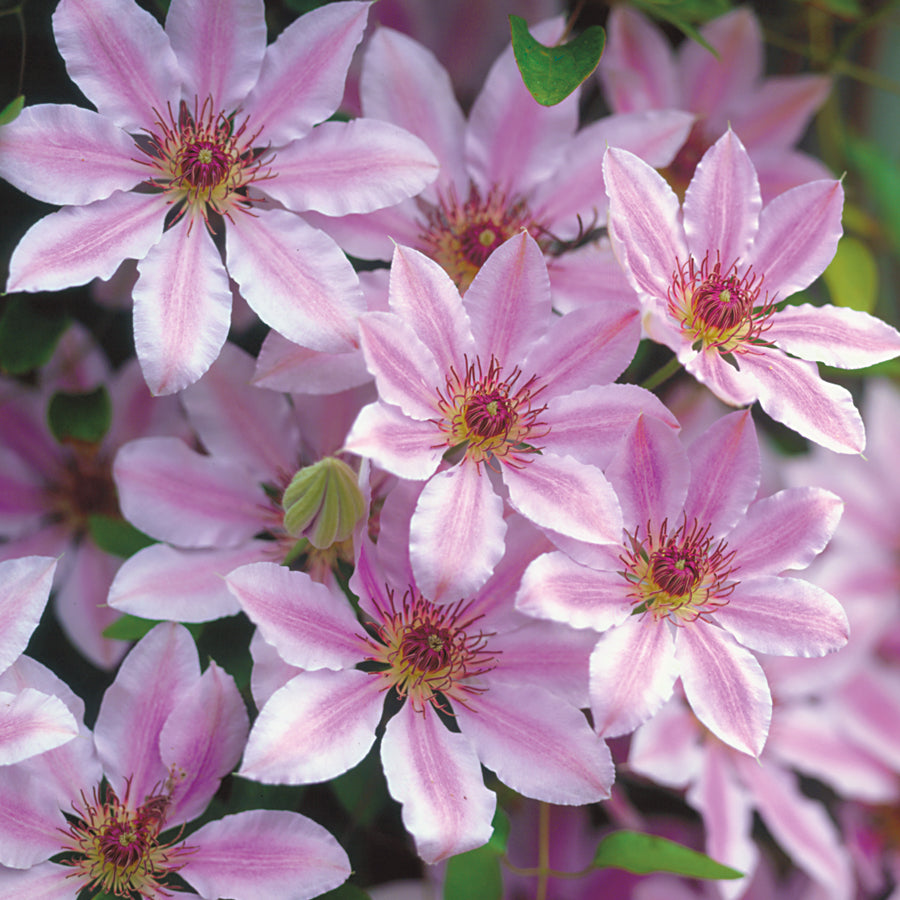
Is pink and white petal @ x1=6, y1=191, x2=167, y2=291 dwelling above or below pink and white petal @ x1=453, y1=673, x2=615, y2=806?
above

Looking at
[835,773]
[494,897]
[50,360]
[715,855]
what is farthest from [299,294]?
[835,773]

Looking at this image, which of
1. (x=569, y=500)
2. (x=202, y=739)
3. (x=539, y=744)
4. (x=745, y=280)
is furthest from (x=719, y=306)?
(x=202, y=739)

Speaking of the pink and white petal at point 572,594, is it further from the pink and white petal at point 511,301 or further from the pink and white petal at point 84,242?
the pink and white petal at point 84,242

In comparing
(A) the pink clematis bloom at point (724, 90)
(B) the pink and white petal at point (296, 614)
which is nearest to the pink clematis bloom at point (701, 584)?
(B) the pink and white petal at point (296, 614)

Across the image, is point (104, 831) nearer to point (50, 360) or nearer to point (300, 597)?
point (300, 597)

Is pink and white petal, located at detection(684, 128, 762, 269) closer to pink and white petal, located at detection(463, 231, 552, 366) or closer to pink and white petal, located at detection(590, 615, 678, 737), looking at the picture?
pink and white petal, located at detection(463, 231, 552, 366)

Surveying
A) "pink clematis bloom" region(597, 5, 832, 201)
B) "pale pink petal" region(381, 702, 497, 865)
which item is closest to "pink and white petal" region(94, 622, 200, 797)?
"pale pink petal" region(381, 702, 497, 865)
